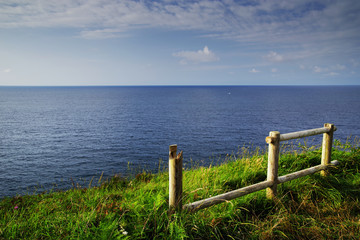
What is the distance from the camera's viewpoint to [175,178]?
423 centimetres

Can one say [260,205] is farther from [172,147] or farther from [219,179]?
[172,147]

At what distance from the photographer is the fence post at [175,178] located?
417 centimetres

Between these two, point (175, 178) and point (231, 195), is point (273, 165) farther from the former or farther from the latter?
point (175, 178)

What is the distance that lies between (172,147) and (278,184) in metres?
3.45

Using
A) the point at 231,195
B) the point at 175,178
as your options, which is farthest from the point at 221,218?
the point at 175,178

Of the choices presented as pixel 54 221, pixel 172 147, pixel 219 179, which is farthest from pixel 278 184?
pixel 54 221

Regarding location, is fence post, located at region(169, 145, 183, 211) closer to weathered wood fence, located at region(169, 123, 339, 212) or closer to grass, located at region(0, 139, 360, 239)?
weathered wood fence, located at region(169, 123, 339, 212)

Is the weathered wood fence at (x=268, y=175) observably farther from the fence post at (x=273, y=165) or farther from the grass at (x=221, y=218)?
the grass at (x=221, y=218)

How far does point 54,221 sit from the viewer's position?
407 cm

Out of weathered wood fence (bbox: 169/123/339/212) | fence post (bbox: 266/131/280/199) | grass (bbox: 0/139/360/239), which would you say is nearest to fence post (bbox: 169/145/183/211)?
weathered wood fence (bbox: 169/123/339/212)

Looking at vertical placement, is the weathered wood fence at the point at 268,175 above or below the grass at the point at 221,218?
above

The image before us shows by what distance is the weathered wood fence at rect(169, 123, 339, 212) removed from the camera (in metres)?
4.22

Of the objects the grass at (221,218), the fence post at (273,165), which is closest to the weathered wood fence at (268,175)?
the fence post at (273,165)

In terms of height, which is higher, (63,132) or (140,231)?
(140,231)
